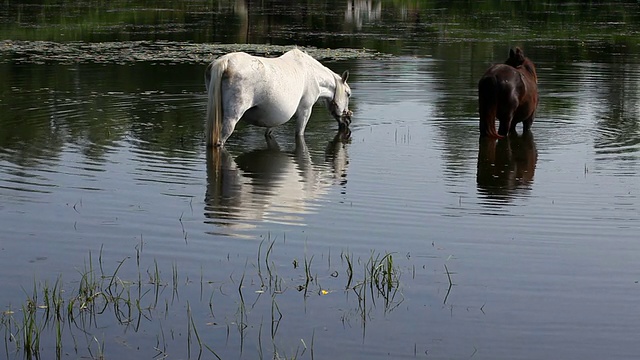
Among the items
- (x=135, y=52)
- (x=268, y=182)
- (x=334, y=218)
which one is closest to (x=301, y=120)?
(x=268, y=182)

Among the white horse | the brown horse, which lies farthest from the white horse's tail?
the brown horse

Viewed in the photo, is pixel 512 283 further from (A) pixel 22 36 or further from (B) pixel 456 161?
(A) pixel 22 36

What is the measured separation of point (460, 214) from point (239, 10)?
34.2 meters

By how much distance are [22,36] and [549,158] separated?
67.1 feet

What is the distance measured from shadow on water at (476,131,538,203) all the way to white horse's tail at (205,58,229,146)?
2.84 meters

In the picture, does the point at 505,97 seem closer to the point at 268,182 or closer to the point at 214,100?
the point at 214,100

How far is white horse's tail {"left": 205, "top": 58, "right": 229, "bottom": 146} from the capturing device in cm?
1243

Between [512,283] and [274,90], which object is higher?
[274,90]

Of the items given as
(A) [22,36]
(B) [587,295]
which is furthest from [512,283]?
(A) [22,36]

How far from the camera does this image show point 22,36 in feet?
99.2

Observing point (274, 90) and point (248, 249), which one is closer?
point (248, 249)

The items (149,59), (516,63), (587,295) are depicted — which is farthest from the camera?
(149,59)

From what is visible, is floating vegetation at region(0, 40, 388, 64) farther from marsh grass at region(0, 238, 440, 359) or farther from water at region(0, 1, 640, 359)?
marsh grass at region(0, 238, 440, 359)

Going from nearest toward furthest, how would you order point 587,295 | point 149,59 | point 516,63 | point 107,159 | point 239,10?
point 587,295
point 107,159
point 516,63
point 149,59
point 239,10
